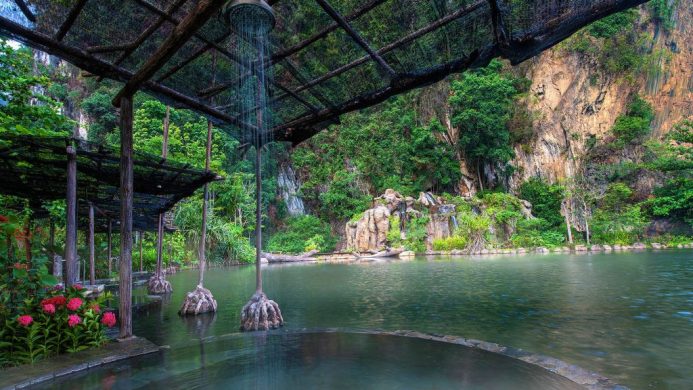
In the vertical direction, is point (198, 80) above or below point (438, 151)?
below

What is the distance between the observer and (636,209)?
26.2 meters

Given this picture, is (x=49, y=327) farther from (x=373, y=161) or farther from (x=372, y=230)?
(x=373, y=161)

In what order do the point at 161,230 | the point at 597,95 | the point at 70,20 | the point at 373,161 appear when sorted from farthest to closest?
the point at 373,161 < the point at 597,95 < the point at 161,230 < the point at 70,20

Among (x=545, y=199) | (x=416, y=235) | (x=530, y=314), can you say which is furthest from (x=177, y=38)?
(x=545, y=199)

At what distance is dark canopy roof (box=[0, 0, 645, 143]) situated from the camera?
13.9ft

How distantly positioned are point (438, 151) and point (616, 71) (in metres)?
15.3

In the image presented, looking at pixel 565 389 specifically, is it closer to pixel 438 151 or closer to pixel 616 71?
pixel 438 151

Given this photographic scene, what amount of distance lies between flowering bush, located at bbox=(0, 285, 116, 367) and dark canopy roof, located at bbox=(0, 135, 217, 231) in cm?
191

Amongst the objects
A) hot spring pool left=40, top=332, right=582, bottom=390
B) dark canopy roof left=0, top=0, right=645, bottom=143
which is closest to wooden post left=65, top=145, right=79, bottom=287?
dark canopy roof left=0, top=0, right=645, bottom=143

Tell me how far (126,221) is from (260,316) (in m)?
2.50

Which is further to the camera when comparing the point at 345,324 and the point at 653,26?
the point at 653,26

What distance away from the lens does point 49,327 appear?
436 cm

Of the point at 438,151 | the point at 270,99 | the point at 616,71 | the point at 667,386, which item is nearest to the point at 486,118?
the point at 438,151

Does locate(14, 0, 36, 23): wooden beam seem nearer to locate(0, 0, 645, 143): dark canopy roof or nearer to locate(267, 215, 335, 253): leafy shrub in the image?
locate(0, 0, 645, 143): dark canopy roof
